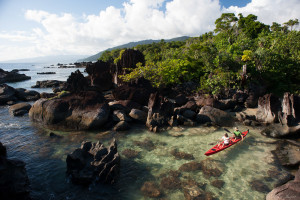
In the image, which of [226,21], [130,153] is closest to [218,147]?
[130,153]

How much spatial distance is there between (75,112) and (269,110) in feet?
60.7

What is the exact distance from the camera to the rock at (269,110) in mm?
16312

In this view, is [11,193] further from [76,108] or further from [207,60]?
[207,60]

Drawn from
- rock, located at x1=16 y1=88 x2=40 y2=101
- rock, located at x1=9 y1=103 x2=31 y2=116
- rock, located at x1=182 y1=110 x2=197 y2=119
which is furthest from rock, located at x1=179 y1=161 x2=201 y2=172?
rock, located at x1=16 y1=88 x2=40 y2=101

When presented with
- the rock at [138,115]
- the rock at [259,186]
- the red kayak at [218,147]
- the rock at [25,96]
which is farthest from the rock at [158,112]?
the rock at [25,96]

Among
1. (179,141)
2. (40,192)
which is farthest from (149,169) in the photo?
(40,192)

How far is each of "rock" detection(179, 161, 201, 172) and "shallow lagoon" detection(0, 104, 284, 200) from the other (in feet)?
0.86

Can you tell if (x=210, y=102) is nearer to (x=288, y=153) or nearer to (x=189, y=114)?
(x=189, y=114)

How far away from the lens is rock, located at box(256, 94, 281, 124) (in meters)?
16.3

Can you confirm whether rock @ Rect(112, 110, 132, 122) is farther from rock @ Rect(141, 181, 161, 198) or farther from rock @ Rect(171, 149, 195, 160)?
rock @ Rect(141, 181, 161, 198)

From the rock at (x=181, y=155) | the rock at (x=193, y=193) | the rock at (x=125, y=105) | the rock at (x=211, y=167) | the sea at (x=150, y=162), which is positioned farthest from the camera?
the rock at (x=125, y=105)

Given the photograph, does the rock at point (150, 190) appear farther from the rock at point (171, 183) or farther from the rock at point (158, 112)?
the rock at point (158, 112)

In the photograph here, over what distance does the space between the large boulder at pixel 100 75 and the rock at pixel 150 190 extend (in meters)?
26.1

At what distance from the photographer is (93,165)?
973cm
